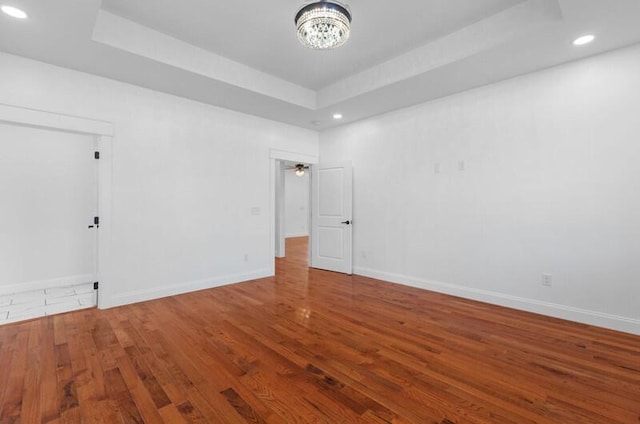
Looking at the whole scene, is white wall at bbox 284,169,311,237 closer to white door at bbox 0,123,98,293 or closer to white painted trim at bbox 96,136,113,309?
white door at bbox 0,123,98,293

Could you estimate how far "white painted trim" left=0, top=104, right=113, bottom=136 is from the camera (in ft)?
9.95

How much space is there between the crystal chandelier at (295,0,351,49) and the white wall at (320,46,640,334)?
237 cm

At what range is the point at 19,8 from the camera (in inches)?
92.8

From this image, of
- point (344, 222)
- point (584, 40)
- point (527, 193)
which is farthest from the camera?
point (344, 222)

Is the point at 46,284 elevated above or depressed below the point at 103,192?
below

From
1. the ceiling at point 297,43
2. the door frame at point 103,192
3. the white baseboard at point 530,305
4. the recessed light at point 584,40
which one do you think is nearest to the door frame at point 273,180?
the ceiling at point 297,43

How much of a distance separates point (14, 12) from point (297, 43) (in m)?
2.51

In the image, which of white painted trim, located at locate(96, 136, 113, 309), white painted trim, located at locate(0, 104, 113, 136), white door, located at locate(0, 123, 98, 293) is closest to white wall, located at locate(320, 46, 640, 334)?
white painted trim, located at locate(96, 136, 113, 309)

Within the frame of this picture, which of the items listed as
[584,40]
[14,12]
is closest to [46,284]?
[14,12]

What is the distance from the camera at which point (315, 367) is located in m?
2.25

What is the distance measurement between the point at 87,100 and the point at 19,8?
1208 millimetres

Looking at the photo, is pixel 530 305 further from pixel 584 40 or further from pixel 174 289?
pixel 174 289

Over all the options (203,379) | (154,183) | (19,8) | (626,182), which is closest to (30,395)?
(203,379)

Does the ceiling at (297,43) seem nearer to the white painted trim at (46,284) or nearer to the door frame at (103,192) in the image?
the door frame at (103,192)
